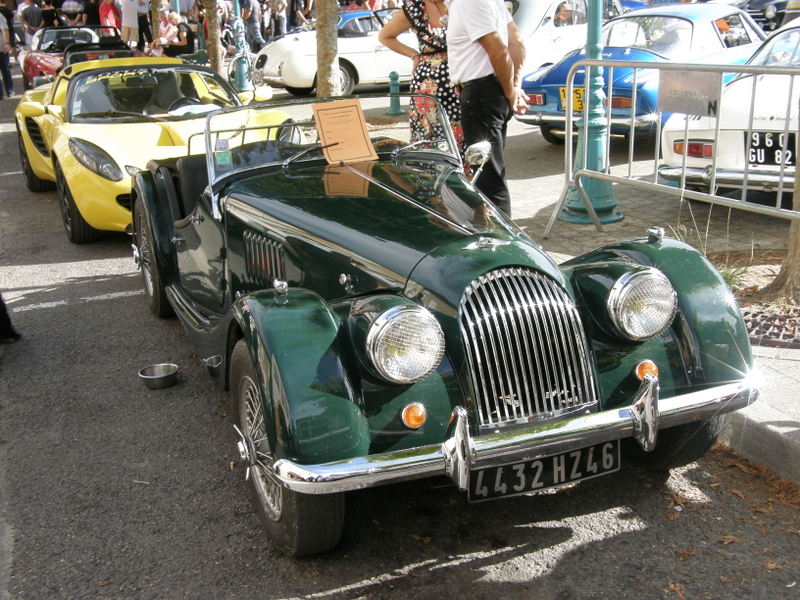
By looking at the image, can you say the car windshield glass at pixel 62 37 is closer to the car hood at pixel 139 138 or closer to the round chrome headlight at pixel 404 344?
the car hood at pixel 139 138

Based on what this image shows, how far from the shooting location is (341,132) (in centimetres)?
444

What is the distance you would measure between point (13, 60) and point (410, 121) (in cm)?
2888

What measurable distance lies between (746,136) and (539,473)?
4.53m

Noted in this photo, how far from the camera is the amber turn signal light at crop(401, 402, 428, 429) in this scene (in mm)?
2900

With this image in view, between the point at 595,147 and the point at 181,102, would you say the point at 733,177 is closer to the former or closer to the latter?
the point at 595,147

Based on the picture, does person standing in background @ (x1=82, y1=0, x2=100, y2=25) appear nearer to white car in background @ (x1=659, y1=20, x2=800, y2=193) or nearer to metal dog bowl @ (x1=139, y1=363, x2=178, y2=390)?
white car in background @ (x1=659, y1=20, x2=800, y2=193)

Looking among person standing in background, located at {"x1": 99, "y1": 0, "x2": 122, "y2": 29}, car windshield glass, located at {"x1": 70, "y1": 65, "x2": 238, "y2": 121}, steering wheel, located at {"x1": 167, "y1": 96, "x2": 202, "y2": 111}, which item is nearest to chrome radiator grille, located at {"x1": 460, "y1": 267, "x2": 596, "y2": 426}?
car windshield glass, located at {"x1": 70, "y1": 65, "x2": 238, "y2": 121}

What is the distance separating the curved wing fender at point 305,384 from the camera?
9.00 ft

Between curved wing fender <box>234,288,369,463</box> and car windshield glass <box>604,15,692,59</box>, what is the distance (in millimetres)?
8340

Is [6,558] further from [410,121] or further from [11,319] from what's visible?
[410,121]

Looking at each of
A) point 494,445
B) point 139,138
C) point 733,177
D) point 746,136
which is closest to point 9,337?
point 139,138

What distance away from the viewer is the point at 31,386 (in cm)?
477

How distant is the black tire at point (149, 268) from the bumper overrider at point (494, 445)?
3.08 m

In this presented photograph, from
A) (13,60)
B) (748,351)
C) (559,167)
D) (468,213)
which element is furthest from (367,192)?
(13,60)
